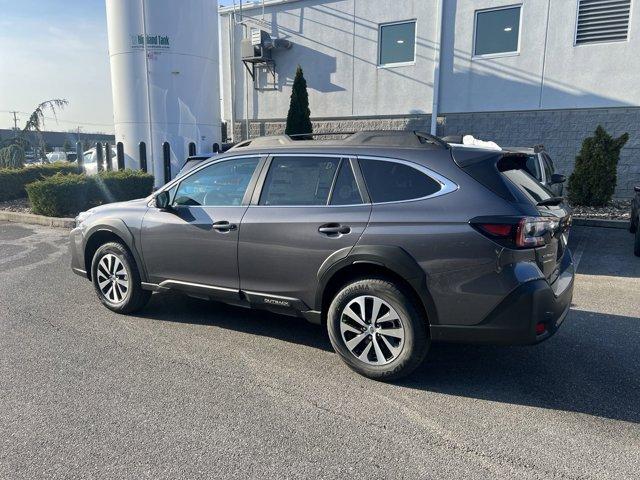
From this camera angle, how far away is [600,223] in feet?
33.5

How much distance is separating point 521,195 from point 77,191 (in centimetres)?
982

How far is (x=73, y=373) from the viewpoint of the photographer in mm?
3650

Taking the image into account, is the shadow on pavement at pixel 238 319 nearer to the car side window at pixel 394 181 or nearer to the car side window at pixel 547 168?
the car side window at pixel 394 181

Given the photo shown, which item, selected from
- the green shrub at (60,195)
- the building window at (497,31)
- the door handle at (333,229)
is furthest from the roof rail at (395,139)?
the building window at (497,31)

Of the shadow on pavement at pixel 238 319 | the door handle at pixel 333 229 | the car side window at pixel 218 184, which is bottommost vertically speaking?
the shadow on pavement at pixel 238 319

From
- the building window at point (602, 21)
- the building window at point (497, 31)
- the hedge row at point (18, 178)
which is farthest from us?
the building window at point (497, 31)

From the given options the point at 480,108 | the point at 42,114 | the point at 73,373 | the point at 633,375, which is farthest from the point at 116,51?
the point at 633,375

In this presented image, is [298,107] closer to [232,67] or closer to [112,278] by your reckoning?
[232,67]

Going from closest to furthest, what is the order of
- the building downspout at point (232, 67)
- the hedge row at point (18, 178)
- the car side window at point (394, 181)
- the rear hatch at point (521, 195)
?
the rear hatch at point (521, 195)
the car side window at point (394, 181)
the hedge row at point (18, 178)
the building downspout at point (232, 67)

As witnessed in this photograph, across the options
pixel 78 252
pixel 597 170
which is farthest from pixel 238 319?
pixel 597 170

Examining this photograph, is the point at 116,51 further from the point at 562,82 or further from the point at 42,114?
the point at 562,82

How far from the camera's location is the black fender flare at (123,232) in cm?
476

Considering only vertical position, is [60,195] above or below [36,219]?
above

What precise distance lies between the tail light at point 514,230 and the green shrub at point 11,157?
16.1 meters
